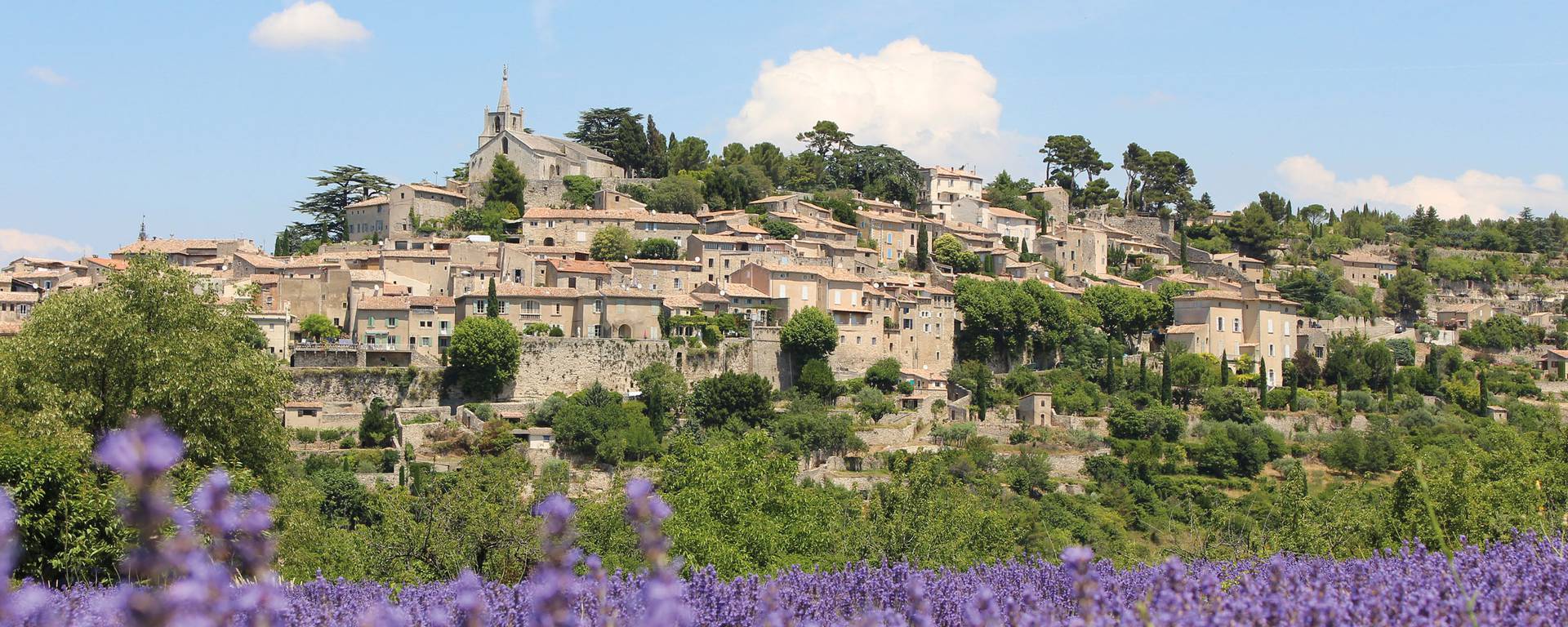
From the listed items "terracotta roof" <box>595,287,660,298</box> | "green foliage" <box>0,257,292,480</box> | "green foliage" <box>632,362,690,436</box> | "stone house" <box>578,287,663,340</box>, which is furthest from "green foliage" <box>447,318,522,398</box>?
"green foliage" <box>0,257,292,480</box>

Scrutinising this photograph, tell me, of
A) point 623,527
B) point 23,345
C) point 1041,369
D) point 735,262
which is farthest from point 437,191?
point 623,527

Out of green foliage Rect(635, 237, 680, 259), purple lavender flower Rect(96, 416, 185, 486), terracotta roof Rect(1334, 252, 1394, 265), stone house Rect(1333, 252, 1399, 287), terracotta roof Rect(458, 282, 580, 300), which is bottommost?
purple lavender flower Rect(96, 416, 185, 486)

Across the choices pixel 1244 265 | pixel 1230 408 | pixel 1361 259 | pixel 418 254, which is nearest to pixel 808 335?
pixel 1230 408

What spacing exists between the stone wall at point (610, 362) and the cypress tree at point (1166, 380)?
54.5 ft

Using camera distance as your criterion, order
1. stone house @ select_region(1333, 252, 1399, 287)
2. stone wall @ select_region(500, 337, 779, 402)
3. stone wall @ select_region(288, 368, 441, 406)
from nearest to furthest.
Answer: stone wall @ select_region(288, 368, 441, 406) < stone wall @ select_region(500, 337, 779, 402) < stone house @ select_region(1333, 252, 1399, 287)

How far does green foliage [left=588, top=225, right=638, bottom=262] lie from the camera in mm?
64500

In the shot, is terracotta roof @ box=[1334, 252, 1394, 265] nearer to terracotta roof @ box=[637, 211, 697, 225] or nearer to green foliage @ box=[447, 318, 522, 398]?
terracotta roof @ box=[637, 211, 697, 225]

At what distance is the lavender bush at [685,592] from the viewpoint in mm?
3492

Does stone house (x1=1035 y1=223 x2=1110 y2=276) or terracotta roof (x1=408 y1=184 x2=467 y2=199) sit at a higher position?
terracotta roof (x1=408 y1=184 x2=467 y2=199)

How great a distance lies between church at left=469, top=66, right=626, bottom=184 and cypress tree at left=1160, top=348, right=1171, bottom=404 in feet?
120

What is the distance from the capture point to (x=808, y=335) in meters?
55.8

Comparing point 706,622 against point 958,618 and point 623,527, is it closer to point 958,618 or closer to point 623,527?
point 958,618

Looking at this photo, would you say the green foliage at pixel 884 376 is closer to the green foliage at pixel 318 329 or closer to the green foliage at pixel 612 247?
the green foliage at pixel 612 247

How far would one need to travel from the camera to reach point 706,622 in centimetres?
774
